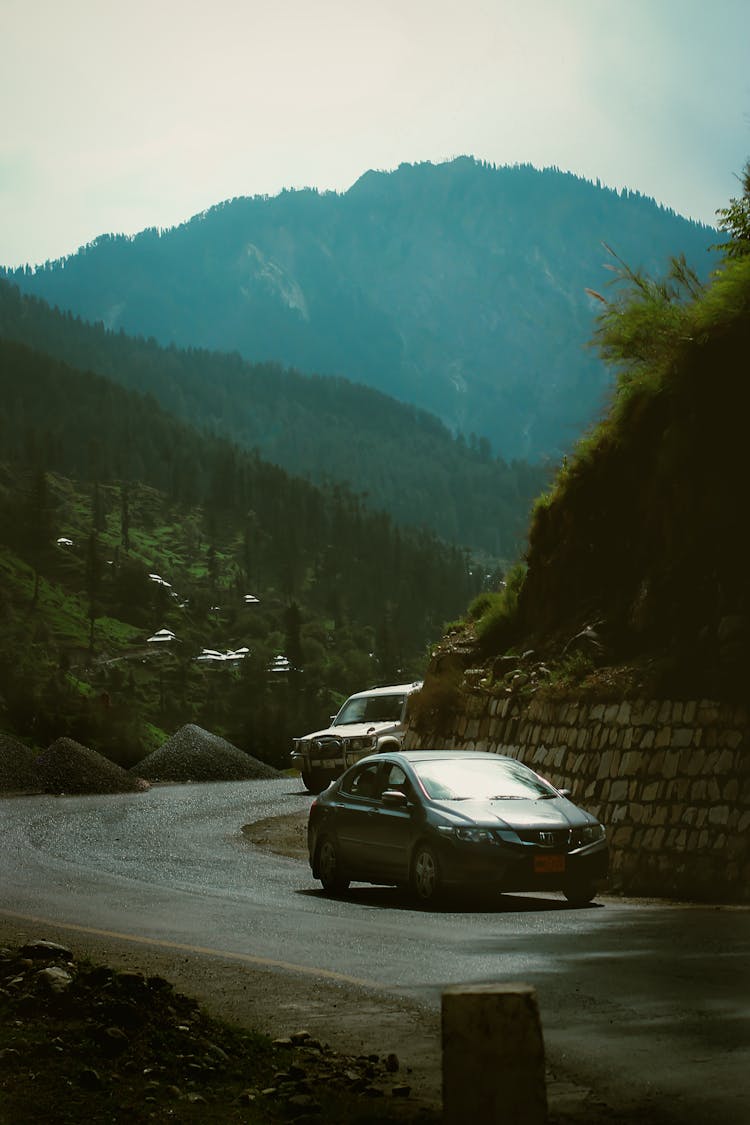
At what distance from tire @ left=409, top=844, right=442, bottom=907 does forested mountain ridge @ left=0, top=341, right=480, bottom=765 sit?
7036cm

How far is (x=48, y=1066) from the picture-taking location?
6.70 m

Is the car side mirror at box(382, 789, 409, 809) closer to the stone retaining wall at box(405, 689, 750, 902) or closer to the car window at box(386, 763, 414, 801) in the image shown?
the car window at box(386, 763, 414, 801)

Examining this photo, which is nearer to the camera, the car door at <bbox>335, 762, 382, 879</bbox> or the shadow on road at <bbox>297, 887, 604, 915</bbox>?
the shadow on road at <bbox>297, 887, 604, 915</bbox>

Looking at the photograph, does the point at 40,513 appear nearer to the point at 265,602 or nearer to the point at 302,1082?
the point at 265,602

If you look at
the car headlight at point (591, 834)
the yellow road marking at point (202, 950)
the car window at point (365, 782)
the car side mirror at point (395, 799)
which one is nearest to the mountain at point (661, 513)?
the car headlight at point (591, 834)

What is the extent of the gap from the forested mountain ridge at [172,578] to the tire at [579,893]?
7063 cm

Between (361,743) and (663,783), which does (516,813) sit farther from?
(361,743)

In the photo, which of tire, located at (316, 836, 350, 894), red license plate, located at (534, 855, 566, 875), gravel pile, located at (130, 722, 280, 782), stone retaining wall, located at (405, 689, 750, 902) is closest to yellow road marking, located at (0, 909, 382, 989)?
tire, located at (316, 836, 350, 894)

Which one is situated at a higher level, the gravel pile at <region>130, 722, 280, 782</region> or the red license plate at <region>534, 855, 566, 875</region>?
the red license plate at <region>534, 855, 566, 875</region>

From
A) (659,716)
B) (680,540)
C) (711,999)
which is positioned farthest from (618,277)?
(711,999)

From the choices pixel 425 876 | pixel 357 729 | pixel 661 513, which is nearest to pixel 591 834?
pixel 425 876

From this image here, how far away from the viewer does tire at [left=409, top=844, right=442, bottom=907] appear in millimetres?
15242

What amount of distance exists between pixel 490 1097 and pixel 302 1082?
6.48ft

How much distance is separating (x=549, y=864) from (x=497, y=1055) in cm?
1064
